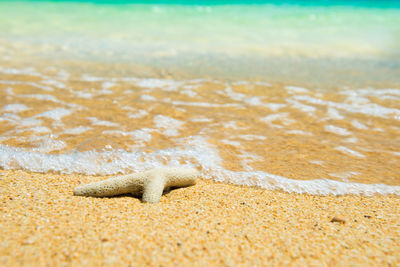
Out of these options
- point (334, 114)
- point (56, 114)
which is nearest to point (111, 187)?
point (56, 114)

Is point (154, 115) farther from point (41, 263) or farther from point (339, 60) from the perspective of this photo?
point (339, 60)

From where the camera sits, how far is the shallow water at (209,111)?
10.4ft

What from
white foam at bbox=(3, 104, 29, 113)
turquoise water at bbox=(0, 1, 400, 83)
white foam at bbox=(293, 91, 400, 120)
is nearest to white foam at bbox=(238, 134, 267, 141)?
white foam at bbox=(293, 91, 400, 120)

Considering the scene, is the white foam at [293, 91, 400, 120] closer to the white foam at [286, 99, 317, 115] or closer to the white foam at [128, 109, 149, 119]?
the white foam at [286, 99, 317, 115]

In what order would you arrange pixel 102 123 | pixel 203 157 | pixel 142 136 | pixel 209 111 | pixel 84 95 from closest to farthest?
pixel 203 157 → pixel 142 136 → pixel 102 123 → pixel 209 111 → pixel 84 95

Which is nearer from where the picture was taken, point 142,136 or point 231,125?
point 142,136

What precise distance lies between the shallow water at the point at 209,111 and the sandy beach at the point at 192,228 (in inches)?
14.9

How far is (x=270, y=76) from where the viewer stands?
7.19 metres

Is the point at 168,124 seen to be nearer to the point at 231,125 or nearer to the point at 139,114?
the point at 139,114

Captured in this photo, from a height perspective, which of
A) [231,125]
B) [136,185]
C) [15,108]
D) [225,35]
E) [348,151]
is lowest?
[348,151]

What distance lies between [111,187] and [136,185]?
7.3 inches

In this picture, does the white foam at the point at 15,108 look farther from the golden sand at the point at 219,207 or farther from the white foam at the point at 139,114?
the white foam at the point at 139,114

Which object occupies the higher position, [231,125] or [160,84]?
[160,84]

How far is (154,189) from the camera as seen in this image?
246 centimetres
